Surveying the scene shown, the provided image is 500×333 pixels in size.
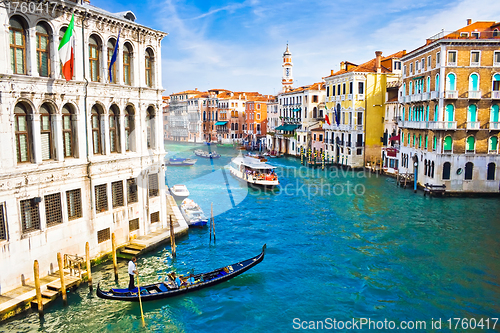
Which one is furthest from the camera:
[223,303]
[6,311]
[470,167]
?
[470,167]

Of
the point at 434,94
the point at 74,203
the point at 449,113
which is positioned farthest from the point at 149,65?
the point at 449,113

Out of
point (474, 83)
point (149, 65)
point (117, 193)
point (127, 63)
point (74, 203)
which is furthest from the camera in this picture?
point (474, 83)

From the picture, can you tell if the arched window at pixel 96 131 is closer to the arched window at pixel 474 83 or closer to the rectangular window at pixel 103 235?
the rectangular window at pixel 103 235

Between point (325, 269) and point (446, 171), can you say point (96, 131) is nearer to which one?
point (325, 269)

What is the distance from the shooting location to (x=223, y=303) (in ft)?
42.7

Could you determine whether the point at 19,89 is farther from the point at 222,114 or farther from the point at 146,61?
the point at 222,114

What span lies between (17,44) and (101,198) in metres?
5.91

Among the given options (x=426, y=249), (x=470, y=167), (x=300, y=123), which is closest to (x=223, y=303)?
(x=426, y=249)

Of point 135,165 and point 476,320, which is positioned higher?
point 135,165

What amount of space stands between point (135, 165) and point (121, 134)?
56.7 inches

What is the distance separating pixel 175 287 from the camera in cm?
1314

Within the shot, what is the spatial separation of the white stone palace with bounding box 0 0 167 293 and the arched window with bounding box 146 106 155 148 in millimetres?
45

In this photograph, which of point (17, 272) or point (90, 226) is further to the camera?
point (90, 226)

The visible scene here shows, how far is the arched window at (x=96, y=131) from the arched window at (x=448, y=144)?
22.2 m
